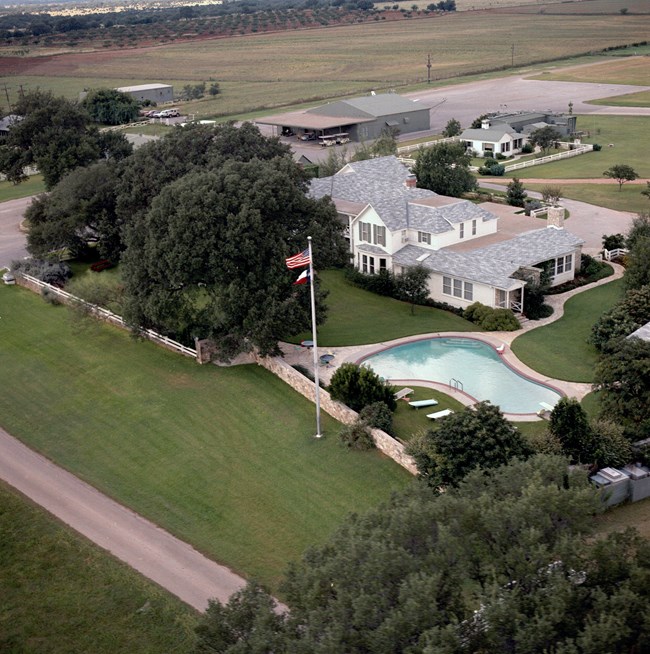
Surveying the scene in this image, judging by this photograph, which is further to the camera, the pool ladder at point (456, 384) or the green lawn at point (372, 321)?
the green lawn at point (372, 321)

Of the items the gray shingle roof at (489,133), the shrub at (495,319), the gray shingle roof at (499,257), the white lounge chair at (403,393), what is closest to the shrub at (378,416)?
the white lounge chair at (403,393)

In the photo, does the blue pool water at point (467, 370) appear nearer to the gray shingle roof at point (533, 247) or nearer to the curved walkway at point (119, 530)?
the gray shingle roof at point (533, 247)

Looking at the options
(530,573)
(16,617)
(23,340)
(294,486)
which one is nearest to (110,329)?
(23,340)

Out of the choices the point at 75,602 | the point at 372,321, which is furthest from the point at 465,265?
the point at 75,602

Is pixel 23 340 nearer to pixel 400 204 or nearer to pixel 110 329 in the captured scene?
pixel 110 329

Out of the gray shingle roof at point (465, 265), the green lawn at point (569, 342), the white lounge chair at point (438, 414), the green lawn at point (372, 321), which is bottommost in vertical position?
the green lawn at point (372, 321)

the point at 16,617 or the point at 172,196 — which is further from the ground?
the point at 172,196

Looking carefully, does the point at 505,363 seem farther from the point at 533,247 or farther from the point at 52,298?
the point at 52,298
